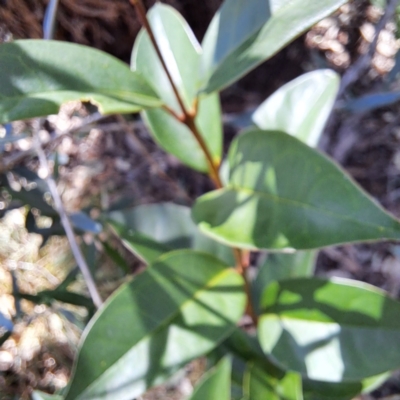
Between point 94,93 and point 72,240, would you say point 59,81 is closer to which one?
point 94,93

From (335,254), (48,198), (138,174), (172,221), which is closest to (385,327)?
(172,221)

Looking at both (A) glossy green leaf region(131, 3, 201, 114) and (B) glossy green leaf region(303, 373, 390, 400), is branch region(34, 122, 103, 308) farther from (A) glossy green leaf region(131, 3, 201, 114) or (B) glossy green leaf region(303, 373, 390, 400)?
(B) glossy green leaf region(303, 373, 390, 400)

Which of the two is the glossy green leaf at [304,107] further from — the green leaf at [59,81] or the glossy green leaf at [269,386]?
the glossy green leaf at [269,386]

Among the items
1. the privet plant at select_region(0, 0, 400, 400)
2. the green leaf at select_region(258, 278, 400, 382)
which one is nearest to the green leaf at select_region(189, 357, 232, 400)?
the privet plant at select_region(0, 0, 400, 400)

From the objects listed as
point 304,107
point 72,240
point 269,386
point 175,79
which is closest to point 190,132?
point 175,79

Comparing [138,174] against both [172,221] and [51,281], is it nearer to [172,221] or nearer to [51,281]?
[51,281]

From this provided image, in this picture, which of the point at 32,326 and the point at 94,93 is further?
the point at 32,326
